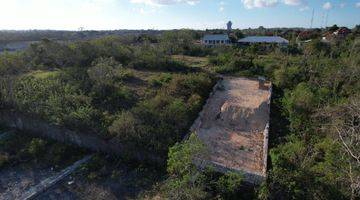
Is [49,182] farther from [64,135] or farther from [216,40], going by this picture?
[216,40]

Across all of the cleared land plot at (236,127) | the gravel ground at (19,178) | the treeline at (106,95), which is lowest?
the gravel ground at (19,178)

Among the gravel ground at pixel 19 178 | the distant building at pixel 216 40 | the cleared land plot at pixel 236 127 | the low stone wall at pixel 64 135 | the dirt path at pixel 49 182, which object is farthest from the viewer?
the distant building at pixel 216 40

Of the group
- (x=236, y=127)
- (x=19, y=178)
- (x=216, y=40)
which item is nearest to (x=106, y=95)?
(x=19, y=178)

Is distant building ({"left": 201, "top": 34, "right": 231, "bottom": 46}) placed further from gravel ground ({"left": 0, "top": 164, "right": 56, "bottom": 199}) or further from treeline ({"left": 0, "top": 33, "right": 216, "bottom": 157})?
gravel ground ({"left": 0, "top": 164, "right": 56, "bottom": 199})

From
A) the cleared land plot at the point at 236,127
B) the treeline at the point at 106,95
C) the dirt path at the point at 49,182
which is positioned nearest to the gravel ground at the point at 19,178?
the dirt path at the point at 49,182

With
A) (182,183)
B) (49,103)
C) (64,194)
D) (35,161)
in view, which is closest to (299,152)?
A: (182,183)

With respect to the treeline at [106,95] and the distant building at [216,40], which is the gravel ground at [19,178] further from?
the distant building at [216,40]

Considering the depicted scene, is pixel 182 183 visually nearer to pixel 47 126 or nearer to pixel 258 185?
pixel 258 185
